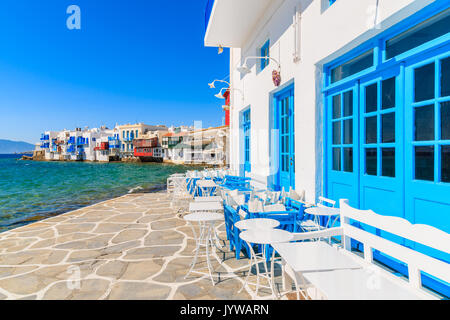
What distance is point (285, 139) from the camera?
555cm

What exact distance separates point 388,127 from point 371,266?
5.43 feet

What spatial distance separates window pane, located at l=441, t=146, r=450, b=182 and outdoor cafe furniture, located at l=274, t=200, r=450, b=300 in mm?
781

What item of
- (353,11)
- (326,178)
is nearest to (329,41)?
(353,11)

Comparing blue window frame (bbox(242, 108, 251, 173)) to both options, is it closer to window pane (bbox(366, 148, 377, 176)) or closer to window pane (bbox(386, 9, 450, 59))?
window pane (bbox(366, 148, 377, 176))

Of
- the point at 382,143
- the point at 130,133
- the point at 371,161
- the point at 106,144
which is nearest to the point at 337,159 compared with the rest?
the point at 371,161

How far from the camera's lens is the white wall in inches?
115

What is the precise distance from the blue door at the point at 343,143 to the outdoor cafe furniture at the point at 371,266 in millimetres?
1306

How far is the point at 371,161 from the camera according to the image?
10.2 ft

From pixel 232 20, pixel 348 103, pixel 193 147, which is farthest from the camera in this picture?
pixel 193 147

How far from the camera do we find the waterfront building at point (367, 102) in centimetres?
231

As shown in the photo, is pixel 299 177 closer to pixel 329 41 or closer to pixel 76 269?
pixel 329 41

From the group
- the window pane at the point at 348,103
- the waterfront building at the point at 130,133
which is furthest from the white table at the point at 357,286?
the waterfront building at the point at 130,133

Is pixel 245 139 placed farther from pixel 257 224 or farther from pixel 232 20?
pixel 257 224
